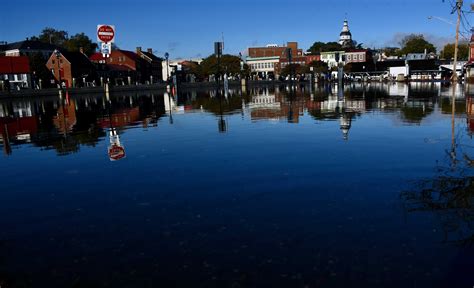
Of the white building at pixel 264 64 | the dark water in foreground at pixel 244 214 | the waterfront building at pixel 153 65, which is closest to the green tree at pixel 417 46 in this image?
the white building at pixel 264 64

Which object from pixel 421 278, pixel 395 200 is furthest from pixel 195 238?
pixel 395 200

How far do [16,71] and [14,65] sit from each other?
1.07m

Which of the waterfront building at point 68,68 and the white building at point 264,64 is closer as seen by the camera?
the waterfront building at point 68,68

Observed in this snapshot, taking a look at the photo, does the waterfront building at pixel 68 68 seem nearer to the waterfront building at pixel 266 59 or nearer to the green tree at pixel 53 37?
the green tree at pixel 53 37

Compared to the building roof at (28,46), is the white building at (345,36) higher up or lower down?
higher up

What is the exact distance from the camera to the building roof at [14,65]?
232 feet

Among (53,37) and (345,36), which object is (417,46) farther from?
(53,37)

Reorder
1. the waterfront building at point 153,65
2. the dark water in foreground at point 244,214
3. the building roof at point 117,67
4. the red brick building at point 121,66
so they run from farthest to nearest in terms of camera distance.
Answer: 1. the waterfront building at point 153,65
2. the building roof at point 117,67
3. the red brick building at point 121,66
4. the dark water in foreground at point 244,214

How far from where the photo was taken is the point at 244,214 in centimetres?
678

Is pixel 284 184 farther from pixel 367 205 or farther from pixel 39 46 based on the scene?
pixel 39 46

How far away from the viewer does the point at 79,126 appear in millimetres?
20406

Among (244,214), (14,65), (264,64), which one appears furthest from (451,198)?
(264,64)

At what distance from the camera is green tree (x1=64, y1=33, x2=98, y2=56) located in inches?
4574

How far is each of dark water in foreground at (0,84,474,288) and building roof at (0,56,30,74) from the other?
219 ft
